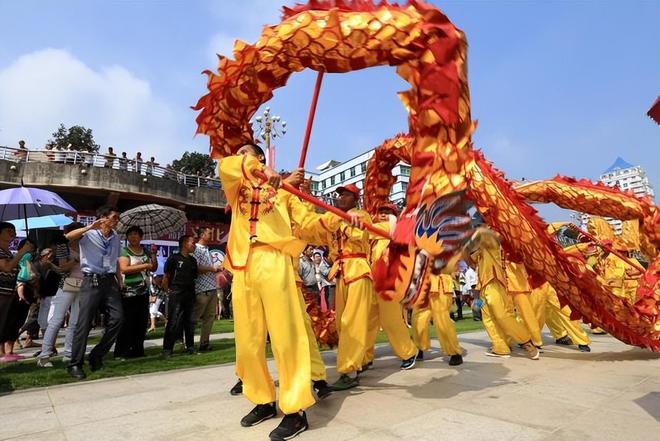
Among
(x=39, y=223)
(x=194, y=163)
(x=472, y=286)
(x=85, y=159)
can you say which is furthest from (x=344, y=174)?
(x=39, y=223)

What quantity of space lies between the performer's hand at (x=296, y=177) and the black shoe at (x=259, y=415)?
4.53ft

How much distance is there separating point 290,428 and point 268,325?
579 millimetres

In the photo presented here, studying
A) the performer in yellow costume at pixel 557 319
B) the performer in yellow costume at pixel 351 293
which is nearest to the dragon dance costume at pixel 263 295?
the performer in yellow costume at pixel 351 293

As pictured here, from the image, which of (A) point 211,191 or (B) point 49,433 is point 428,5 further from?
(A) point 211,191

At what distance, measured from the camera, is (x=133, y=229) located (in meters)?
5.65

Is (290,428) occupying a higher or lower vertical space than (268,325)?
lower

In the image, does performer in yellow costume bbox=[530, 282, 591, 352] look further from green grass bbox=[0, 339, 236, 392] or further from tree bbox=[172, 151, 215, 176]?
tree bbox=[172, 151, 215, 176]

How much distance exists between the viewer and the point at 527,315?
17.3 feet

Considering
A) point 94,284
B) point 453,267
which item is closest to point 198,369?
point 94,284

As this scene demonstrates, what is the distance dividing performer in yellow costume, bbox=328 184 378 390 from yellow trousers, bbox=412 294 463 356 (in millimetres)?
1014

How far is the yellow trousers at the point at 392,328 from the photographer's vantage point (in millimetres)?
4289

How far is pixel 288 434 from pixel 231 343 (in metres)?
4.87

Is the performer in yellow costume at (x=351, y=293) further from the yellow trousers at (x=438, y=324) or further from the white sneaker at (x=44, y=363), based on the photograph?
the white sneaker at (x=44, y=363)

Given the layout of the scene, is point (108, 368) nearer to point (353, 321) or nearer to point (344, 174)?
point (353, 321)
